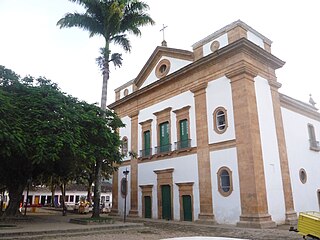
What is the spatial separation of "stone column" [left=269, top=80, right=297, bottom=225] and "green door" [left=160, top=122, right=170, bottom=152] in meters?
6.54

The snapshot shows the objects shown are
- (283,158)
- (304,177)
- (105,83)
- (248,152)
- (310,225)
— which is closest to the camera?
(310,225)

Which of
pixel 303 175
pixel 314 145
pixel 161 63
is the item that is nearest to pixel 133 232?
pixel 303 175

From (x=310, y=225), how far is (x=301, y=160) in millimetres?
9830

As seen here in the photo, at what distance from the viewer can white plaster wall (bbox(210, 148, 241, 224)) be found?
14742mm

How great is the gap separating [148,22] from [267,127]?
9.32 meters

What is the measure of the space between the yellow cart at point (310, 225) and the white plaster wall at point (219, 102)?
20.1 feet

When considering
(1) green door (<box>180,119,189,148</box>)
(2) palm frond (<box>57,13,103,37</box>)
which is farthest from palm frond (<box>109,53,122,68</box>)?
(1) green door (<box>180,119,189,148</box>)

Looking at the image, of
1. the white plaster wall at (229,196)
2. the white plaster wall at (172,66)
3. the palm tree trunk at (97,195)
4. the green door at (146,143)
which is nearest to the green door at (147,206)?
the green door at (146,143)

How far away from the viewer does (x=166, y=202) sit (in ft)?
61.1

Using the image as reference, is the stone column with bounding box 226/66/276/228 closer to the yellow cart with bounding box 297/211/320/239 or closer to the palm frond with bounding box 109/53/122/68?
the yellow cart with bounding box 297/211/320/239

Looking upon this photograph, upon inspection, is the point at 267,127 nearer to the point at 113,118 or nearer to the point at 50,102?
the point at 113,118

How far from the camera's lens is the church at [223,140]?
14.9 metres

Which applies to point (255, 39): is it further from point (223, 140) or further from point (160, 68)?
point (160, 68)

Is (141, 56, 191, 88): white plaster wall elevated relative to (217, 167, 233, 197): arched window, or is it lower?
elevated
